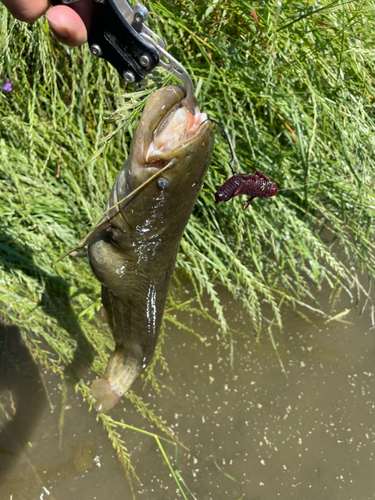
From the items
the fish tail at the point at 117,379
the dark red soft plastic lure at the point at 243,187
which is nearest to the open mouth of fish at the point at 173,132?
the dark red soft plastic lure at the point at 243,187

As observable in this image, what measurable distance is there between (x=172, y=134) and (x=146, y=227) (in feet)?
0.79

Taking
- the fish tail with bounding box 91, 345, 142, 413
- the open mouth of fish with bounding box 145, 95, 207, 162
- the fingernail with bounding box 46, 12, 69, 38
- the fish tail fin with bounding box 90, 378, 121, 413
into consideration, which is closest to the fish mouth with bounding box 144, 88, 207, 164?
the open mouth of fish with bounding box 145, 95, 207, 162


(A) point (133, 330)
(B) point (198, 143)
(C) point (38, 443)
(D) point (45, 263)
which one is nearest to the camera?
(B) point (198, 143)

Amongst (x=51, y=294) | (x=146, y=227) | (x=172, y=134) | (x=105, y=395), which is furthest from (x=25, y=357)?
(x=172, y=134)

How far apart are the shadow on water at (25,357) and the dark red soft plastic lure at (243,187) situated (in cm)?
110

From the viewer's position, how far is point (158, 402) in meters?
1.96

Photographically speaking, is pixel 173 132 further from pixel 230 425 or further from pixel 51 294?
pixel 230 425

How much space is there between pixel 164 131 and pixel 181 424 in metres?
1.45

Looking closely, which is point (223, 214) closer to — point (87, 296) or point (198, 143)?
point (87, 296)

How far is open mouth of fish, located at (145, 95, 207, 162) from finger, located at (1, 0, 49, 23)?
0.35 metres

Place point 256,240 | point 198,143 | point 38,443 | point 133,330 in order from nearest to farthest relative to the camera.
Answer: point 198,143 < point 133,330 < point 38,443 < point 256,240

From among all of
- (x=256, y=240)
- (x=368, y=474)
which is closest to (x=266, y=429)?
(x=368, y=474)

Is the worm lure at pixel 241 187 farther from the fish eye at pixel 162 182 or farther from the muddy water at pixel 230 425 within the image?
the muddy water at pixel 230 425

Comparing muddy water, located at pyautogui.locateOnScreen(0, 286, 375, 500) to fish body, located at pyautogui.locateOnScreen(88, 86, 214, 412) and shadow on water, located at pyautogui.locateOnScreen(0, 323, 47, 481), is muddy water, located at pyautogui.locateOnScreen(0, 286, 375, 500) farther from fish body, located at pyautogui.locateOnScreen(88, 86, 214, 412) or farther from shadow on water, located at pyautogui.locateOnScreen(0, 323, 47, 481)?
fish body, located at pyautogui.locateOnScreen(88, 86, 214, 412)
